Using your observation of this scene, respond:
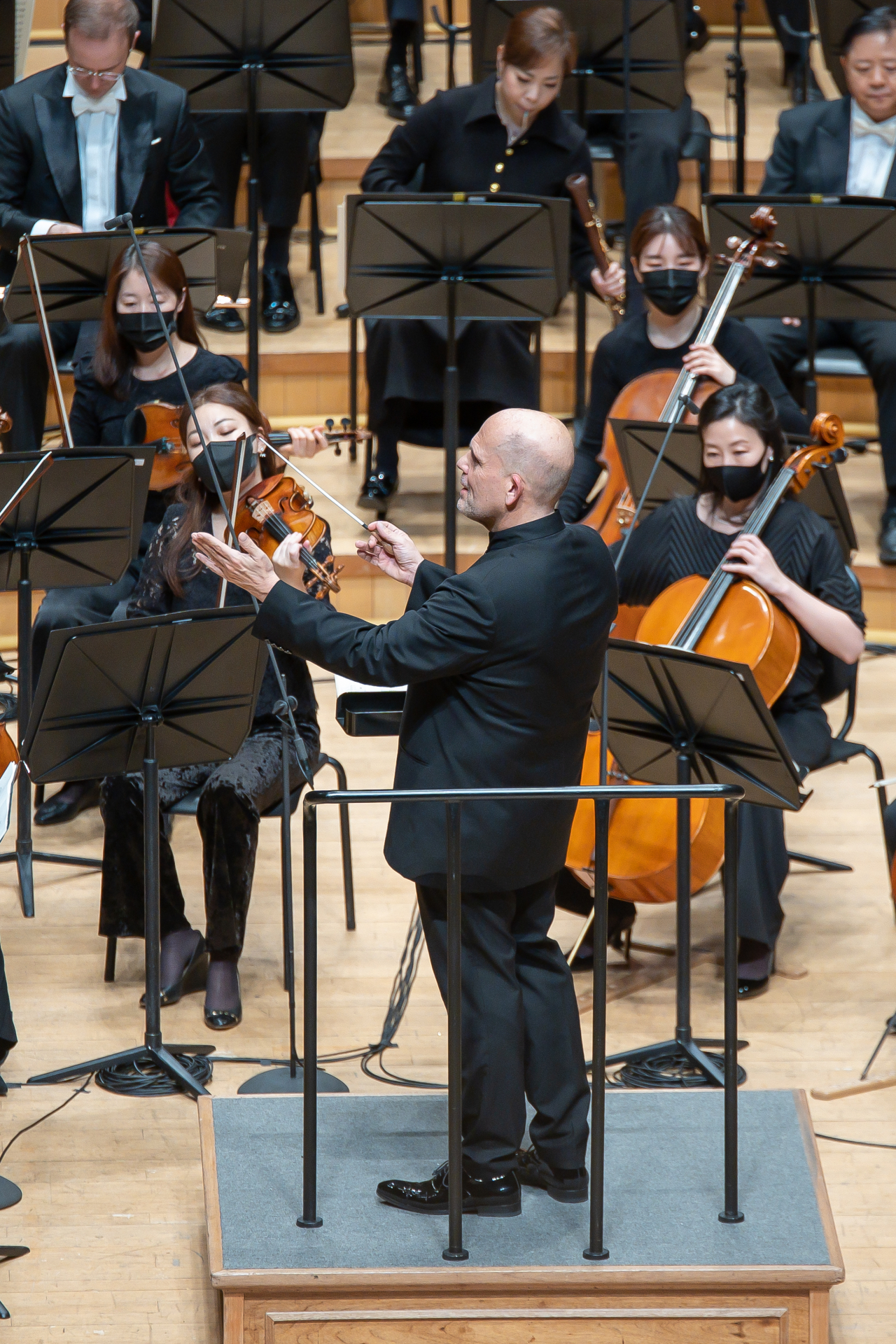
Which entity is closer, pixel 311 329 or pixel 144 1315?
pixel 144 1315

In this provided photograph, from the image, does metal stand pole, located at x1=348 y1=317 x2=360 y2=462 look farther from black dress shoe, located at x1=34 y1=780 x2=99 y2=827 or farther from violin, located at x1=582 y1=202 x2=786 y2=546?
black dress shoe, located at x1=34 y1=780 x2=99 y2=827

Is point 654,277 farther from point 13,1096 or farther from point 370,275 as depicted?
point 13,1096

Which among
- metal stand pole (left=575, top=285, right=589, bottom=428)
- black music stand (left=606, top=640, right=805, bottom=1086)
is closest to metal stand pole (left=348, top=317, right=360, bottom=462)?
metal stand pole (left=575, top=285, right=589, bottom=428)

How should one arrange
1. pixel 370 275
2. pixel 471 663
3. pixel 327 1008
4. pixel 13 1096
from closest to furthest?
pixel 471 663, pixel 13 1096, pixel 327 1008, pixel 370 275

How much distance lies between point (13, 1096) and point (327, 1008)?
0.61m

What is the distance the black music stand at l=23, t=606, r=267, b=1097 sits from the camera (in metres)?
2.84

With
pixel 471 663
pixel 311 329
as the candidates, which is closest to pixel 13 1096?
pixel 471 663

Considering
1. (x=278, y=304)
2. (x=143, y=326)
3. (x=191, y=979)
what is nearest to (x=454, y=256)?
(x=143, y=326)

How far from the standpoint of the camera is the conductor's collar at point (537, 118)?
4.96 metres

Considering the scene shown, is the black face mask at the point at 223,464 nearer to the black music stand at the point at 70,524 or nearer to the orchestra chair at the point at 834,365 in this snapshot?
the black music stand at the point at 70,524

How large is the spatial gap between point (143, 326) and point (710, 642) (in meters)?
1.46

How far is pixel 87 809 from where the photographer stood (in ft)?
13.7

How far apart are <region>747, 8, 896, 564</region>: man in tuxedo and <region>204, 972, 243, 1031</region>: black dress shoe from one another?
8.21ft

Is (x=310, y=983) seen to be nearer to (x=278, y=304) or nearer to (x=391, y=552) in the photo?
(x=391, y=552)
